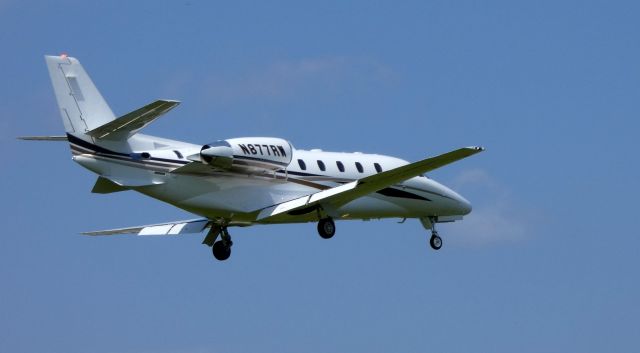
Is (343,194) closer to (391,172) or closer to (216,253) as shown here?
(391,172)

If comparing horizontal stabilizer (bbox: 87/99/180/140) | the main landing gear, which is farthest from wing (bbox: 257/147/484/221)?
horizontal stabilizer (bbox: 87/99/180/140)

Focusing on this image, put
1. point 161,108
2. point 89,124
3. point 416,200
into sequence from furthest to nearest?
1. point 416,200
2. point 89,124
3. point 161,108

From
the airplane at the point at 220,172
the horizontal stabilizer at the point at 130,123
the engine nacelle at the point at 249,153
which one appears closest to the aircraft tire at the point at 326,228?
the airplane at the point at 220,172

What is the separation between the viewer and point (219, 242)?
48.8 m

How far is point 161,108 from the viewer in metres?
41.0

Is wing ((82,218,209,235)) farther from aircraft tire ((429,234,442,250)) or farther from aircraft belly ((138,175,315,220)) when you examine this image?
aircraft tire ((429,234,442,250))

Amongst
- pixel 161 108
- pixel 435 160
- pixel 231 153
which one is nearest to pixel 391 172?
pixel 435 160

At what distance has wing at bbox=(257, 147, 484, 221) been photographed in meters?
44.6

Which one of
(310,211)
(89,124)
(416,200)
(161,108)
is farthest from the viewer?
(416,200)

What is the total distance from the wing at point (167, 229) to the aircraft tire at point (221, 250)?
2.28 ft

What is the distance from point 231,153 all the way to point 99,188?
3800 mm

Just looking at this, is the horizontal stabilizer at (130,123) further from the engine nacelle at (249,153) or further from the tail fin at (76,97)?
the engine nacelle at (249,153)

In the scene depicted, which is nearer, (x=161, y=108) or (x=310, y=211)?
(x=161, y=108)

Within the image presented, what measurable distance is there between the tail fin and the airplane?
27mm
